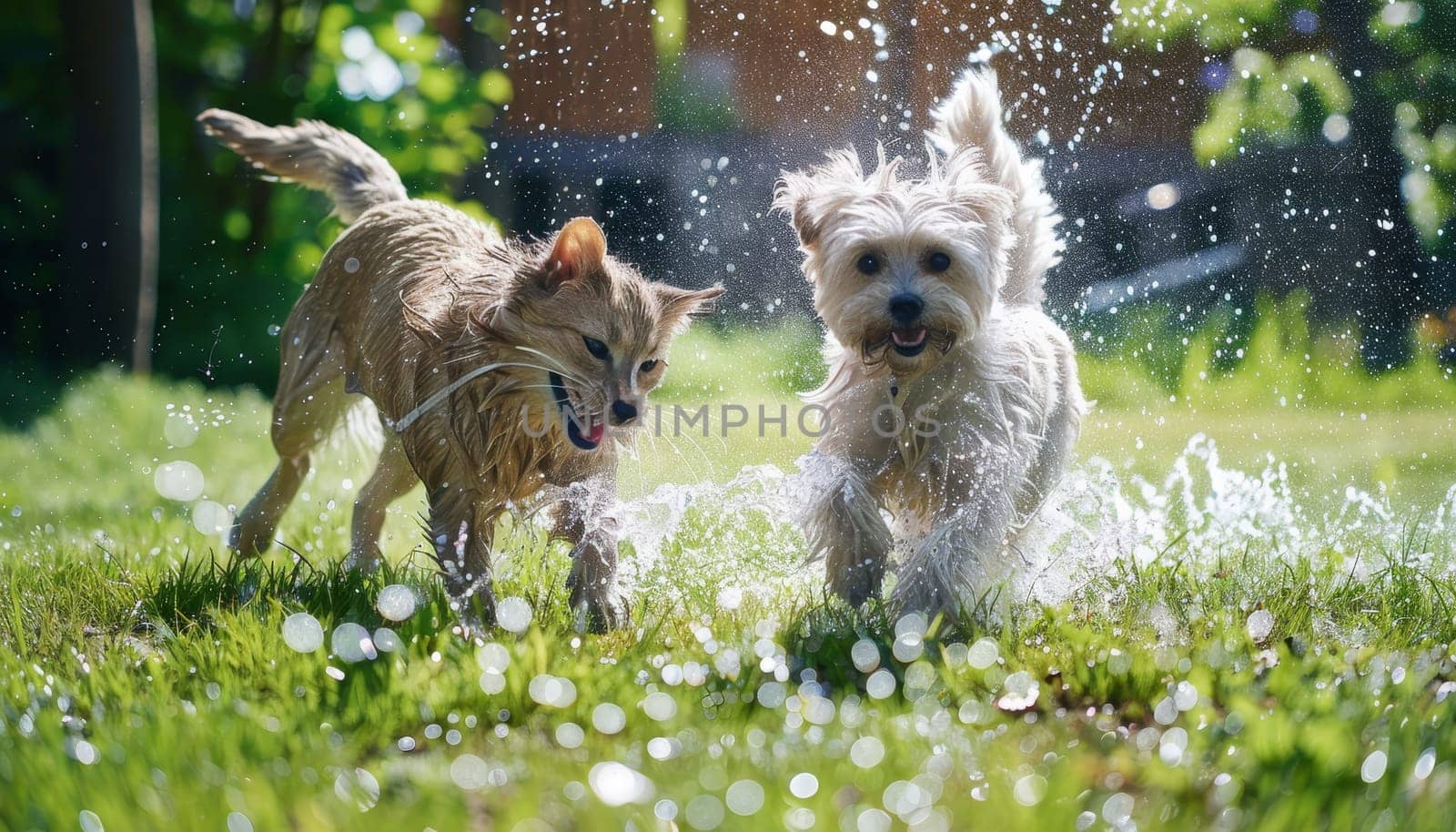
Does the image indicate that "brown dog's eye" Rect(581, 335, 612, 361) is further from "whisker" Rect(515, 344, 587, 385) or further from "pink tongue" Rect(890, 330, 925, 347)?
"pink tongue" Rect(890, 330, 925, 347)

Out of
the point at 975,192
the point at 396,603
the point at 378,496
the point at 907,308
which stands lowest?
the point at 378,496

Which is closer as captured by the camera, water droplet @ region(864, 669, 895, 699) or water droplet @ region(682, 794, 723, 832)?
water droplet @ region(682, 794, 723, 832)

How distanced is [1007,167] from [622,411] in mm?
1875

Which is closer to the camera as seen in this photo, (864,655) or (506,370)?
(864,655)

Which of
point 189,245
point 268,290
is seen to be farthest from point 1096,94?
point 189,245

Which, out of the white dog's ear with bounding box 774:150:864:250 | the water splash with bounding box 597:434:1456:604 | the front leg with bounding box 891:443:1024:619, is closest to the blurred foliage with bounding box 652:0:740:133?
the white dog's ear with bounding box 774:150:864:250

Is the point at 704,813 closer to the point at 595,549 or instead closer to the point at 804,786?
the point at 804,786

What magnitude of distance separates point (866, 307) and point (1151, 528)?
177 cm

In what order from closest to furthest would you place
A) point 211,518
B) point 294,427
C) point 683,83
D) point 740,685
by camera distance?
point 740,685
point 294,427
point 211,518
point 683,83

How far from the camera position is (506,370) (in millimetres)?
3898

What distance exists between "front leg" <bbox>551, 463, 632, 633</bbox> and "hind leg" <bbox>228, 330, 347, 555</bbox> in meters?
1.44

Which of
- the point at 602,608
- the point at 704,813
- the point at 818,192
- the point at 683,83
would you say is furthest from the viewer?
the point at 683,83

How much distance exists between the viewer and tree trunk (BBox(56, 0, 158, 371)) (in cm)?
1023

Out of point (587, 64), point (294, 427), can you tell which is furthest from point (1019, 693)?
point (587, 64)
